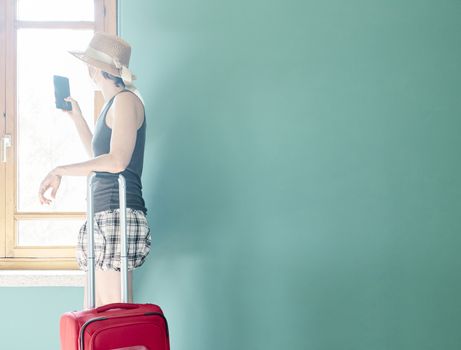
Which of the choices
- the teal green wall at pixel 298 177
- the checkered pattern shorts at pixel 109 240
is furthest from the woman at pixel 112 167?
the teal green wall at pixel 298 177

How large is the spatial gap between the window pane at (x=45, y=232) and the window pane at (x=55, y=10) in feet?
3.03

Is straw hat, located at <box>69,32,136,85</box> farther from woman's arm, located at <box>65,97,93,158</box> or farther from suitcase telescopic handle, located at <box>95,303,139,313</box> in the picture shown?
suitcase telescopic handle, located at <box>95,303,139,313</box>

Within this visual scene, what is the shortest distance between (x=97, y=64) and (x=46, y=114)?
2.06ft

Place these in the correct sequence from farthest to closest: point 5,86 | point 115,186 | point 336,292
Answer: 1. point 5,86
2. point 336,292
3. point 115,186

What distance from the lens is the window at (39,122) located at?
7.95ft

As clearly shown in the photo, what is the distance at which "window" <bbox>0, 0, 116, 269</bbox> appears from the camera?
242 centimetres

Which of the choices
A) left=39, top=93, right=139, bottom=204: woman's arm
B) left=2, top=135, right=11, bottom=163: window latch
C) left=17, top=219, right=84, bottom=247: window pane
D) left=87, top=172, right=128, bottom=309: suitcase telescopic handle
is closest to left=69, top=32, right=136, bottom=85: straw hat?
left=39, top=93, right=139, bottom=204: woman's arm

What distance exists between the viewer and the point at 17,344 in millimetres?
2287

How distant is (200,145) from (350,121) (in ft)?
2.08

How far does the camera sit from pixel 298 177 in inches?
88.8

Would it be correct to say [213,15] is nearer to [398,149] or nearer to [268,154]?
[268,154]

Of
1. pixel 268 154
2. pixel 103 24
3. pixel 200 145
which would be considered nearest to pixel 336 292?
pixel 268 154

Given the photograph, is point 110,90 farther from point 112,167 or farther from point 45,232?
point 45,232

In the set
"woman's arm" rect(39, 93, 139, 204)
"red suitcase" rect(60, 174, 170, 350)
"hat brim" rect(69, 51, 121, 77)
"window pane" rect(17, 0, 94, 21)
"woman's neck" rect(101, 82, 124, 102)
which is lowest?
"red suitcase" rect(60, 174, 170, 350)
